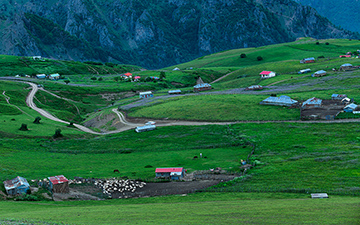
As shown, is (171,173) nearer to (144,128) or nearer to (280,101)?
(144,128)

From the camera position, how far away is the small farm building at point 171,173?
61.1m

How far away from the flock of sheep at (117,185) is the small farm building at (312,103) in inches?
2604

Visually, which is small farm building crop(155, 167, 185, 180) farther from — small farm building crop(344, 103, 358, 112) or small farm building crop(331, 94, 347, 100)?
small farm building crop(331, 94, 347, 100)

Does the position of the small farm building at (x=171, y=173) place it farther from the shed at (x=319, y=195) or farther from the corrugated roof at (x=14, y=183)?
the shed at (x=319, y=195)

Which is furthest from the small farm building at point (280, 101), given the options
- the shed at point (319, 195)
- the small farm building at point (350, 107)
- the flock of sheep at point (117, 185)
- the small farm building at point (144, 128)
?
the flock of sheep at point (117, 185)

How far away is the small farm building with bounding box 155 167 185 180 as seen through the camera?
61094 millimetres

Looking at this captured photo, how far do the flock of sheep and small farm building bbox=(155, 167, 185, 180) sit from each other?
414cm

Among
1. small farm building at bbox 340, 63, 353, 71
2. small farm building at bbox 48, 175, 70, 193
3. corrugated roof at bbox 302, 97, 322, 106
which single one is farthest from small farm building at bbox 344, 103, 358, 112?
small farm building at bbox 48, 175, 70, 193

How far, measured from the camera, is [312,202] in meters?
41.6

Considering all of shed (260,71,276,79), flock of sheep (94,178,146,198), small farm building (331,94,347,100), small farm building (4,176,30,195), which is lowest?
flock of sheep (94,178,146,198)

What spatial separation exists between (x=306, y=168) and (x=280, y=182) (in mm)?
8510

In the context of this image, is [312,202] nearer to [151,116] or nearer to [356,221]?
[356,221]

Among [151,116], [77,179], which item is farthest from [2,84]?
[77,179]

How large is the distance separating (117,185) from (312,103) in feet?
234
